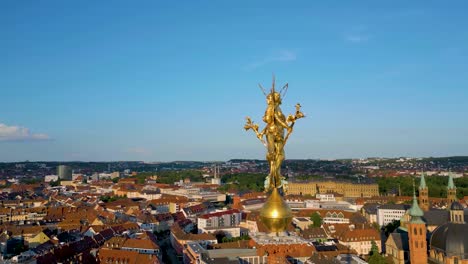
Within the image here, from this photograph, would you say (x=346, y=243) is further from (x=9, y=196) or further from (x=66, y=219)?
(x=9, y=196)

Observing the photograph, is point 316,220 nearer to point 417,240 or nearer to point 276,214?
point 417,240

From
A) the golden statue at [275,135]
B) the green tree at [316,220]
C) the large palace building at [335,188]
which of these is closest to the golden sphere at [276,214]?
the golden statue at [275,135]

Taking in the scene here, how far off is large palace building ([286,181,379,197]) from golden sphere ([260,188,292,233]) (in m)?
142

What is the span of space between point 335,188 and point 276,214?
501ft

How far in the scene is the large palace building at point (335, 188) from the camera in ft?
485

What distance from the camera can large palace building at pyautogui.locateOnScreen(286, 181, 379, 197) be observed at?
148 meters

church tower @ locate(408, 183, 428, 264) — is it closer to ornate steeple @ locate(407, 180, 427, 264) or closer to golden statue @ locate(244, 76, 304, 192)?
ornate steeple @ locate(407, 180, 427, 264)

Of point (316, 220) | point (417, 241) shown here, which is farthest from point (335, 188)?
point (417, 241)

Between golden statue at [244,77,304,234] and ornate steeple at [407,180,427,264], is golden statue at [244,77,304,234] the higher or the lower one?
the higher one

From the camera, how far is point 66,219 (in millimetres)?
94438

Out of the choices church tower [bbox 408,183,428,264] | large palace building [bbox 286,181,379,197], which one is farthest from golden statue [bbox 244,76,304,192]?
large palace building [bbox 286,181,379,197]

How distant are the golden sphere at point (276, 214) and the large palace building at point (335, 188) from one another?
142 meters

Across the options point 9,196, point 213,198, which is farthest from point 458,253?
point 9,196

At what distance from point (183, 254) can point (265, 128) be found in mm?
64544
